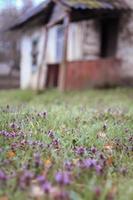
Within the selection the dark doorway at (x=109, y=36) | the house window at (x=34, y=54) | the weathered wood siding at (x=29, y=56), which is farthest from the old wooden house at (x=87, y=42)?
the house window at (x=34, y=54)

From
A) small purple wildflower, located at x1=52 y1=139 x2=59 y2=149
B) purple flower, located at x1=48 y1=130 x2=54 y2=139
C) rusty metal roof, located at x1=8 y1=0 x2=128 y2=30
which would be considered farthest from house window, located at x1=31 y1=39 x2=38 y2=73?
small purple wildflower, located at x1=52 y1=139 x2=59 y2=149

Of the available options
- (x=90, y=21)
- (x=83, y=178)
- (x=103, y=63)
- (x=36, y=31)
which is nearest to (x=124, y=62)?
(x=103, y=63)

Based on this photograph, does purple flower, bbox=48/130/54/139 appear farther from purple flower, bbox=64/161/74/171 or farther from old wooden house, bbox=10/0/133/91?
old wooden house, bbox=10/0/133/91

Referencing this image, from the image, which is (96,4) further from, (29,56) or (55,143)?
(55,143)

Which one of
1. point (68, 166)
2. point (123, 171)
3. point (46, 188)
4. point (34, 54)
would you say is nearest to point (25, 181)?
point (46, 188)

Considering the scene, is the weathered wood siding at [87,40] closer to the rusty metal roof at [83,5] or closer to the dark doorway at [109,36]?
the dark doorway at [109,36]

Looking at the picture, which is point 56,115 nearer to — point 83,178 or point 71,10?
point 83,178
